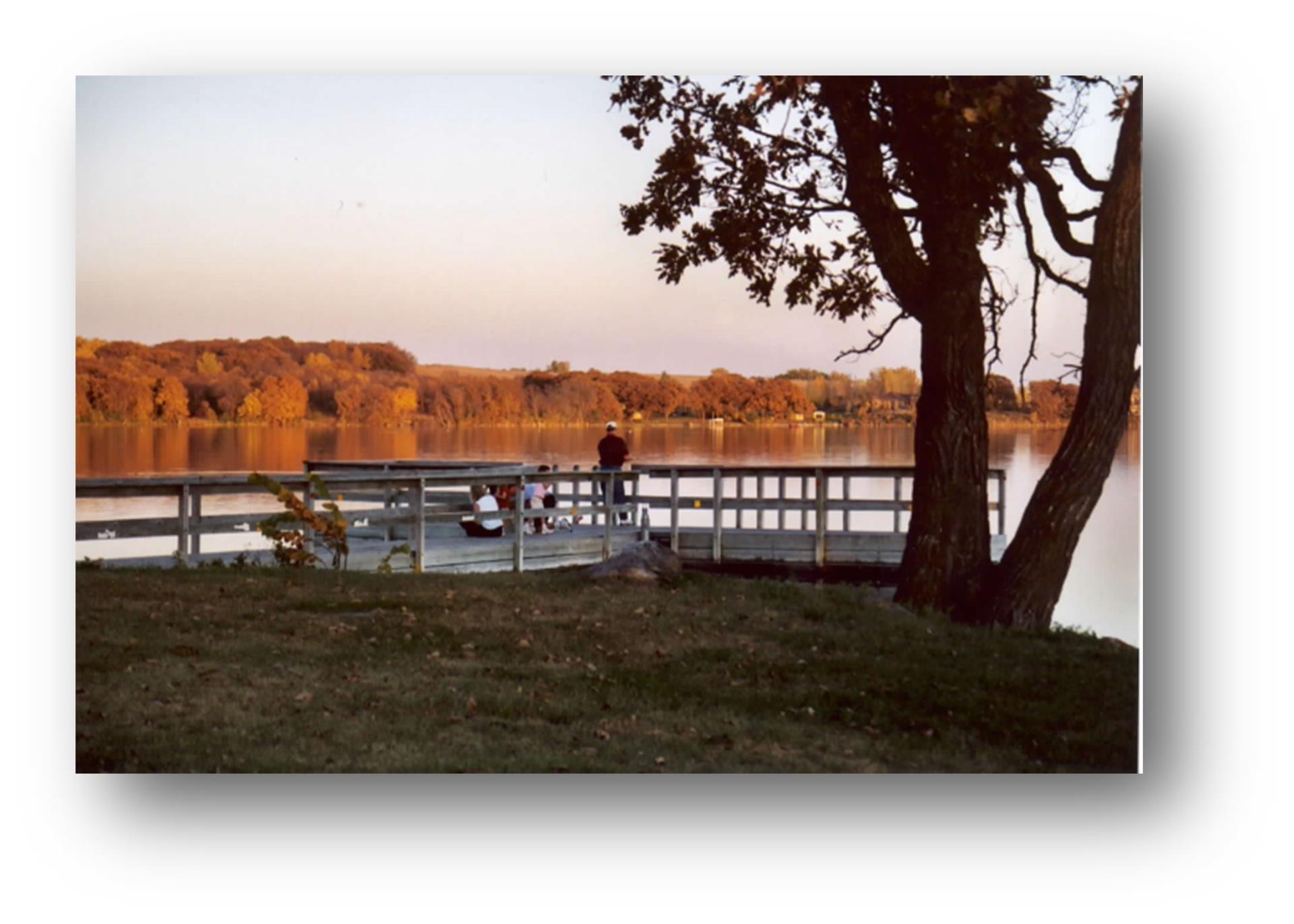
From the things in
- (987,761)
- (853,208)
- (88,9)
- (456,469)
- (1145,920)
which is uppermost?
(88,9)

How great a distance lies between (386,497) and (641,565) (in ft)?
11.8

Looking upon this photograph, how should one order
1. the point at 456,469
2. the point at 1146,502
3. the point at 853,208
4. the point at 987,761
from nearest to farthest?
the point at 987,761, the point at 1146,502, the point at 853,208, the point at 456,469

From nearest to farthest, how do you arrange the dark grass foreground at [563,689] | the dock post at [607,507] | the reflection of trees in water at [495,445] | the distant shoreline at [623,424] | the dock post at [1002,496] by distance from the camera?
the dark grass foreground at [563,689]
the reflection of trees in water at [495,445]
the distant shoreline at [623,424]
the dock post at [1002,496]
the dock post at [607,507]

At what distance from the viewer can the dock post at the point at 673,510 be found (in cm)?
976

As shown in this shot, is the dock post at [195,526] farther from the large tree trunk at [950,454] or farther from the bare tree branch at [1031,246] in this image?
the bare tree branch at [1031,246]

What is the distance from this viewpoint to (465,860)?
602 cm

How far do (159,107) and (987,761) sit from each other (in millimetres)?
4318

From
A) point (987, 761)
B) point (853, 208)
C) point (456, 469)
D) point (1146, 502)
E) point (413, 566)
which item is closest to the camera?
point (987, 761)

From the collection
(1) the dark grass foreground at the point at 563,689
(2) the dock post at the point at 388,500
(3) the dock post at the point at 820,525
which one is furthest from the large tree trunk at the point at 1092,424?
(2) the dock post at the point at 388,500

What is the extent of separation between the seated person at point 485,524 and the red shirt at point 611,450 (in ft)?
6.43

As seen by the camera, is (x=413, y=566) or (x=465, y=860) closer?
(x=465, y=860)

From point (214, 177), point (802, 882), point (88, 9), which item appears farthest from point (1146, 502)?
point (88, 9)

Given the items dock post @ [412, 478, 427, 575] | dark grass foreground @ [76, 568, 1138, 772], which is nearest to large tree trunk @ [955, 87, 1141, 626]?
dark grass foreground @ [76, 568, 1138, 772]

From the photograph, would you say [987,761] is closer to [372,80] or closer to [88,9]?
[372,80]
